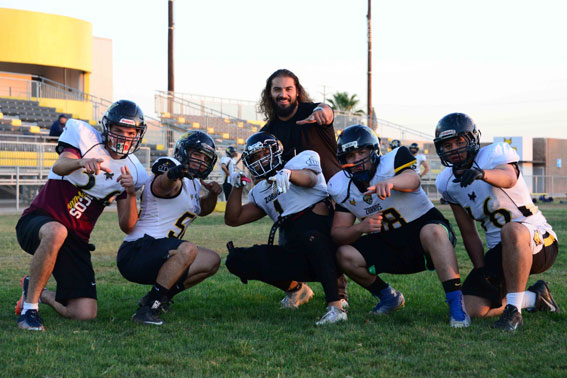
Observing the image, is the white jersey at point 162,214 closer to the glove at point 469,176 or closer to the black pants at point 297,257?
the black pants at point 297,257

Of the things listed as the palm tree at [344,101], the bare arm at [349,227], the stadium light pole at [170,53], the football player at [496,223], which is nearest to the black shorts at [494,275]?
the football player at [496,223]

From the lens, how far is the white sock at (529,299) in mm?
5047

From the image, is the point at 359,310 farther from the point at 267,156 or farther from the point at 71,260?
the point at 71,260

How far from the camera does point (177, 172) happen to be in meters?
4.77

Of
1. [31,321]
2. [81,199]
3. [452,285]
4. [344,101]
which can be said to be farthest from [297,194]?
[344,101]

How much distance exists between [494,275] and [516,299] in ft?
1.37

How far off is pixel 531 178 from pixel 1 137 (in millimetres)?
24081

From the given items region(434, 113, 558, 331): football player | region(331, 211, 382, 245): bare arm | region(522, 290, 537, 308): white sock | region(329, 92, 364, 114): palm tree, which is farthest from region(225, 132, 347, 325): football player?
region(329, 92, 364, 114): palm tree

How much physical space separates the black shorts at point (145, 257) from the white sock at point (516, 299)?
2.34 metres

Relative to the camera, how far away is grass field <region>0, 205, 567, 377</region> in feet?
11.9

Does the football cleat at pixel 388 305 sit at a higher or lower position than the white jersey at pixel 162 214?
lower

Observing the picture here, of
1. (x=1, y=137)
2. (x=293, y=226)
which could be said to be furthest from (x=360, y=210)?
(x=1, y=137)

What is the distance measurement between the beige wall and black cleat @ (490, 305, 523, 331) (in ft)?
112

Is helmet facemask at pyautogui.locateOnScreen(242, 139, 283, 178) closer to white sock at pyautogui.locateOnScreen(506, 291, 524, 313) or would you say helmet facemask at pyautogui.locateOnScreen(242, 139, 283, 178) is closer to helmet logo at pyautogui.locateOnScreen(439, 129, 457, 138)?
helmet logo at pyautogui.locateOnScreen(439, 129, 457, 138)
